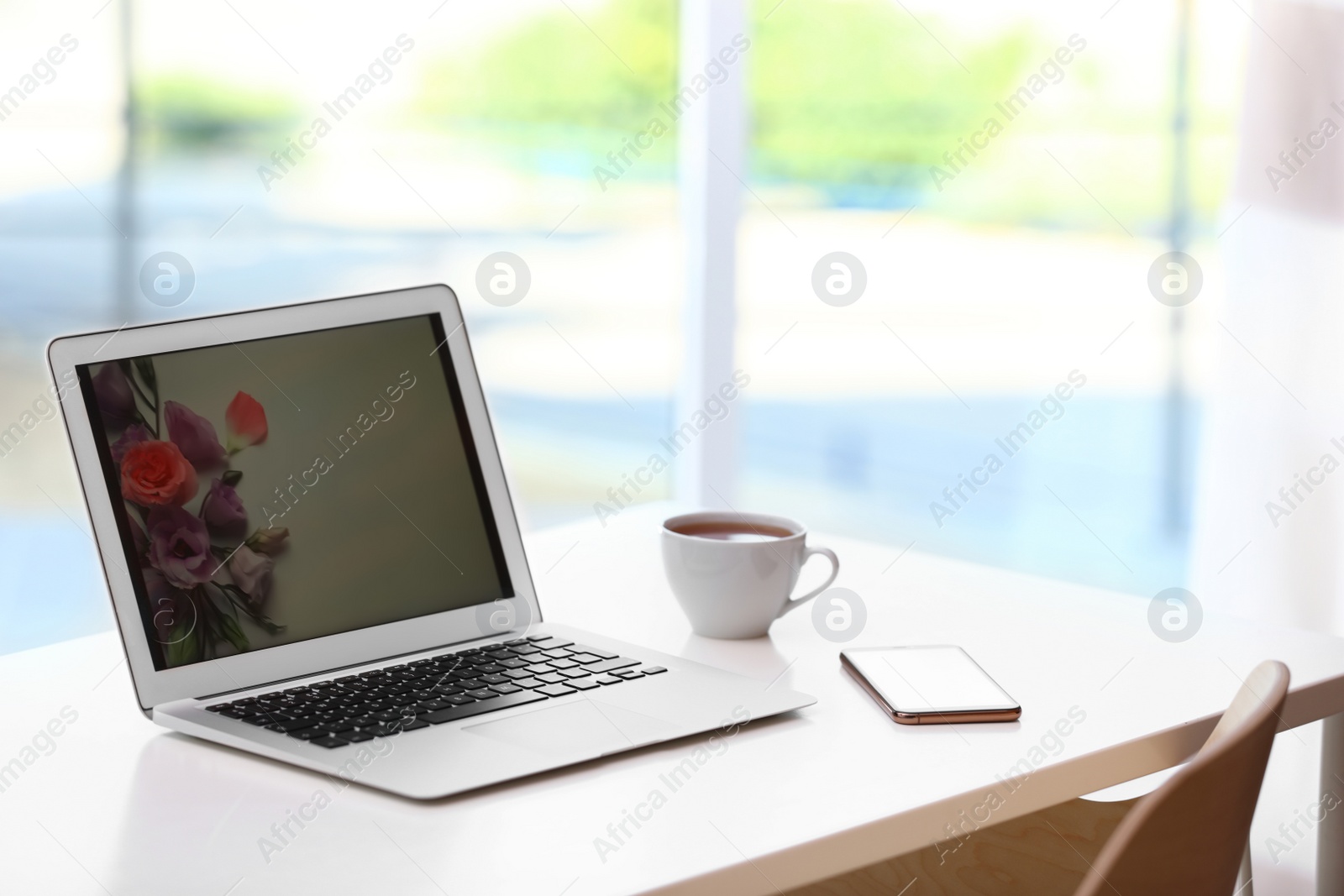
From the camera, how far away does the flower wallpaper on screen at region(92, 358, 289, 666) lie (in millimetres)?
837

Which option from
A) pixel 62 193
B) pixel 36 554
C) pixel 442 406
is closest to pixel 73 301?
pixel 62 193

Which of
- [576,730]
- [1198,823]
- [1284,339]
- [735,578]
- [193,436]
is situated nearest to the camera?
[1198,823]

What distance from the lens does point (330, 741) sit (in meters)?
0.74

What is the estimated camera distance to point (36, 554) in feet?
13.1

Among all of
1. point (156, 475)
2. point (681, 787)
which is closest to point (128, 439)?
point (156, 475)

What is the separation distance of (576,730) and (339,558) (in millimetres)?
249

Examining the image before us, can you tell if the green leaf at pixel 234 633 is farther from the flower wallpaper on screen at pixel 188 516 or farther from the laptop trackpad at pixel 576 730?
the laptop trackpad at pixel 576 730

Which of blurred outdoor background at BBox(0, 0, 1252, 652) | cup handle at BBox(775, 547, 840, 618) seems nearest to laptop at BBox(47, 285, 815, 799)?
cup handle at BBox(775, 547, 840, 618)

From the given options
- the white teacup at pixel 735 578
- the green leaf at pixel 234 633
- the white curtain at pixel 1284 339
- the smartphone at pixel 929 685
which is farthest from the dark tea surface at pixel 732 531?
the white curtain at pixel 1284 339

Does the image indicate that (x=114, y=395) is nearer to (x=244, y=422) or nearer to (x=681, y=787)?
(x=244, y=422)

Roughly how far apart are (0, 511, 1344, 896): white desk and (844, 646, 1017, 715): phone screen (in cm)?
2

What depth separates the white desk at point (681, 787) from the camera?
609 mm

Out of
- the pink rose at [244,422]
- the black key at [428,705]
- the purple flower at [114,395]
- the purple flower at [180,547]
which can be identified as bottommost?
the black key at [428,705]

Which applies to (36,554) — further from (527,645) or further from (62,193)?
(527,645)
